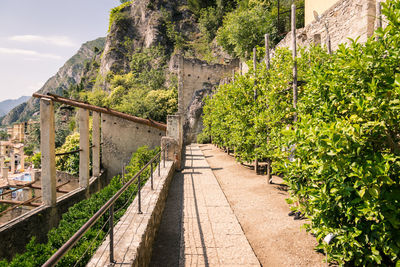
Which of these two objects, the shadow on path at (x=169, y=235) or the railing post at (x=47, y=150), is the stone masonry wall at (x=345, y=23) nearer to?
the shadow on path at (x=169, y=235)

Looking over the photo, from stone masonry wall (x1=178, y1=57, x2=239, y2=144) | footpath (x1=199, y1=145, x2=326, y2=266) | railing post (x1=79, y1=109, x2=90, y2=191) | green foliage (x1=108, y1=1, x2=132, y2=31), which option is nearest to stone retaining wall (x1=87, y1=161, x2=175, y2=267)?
footpath (x1=199, y1=145, x2=326, y2=266)

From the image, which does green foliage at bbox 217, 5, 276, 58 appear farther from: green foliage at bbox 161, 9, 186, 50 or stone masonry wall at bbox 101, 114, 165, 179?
green foliage at bbox 161, 9, 186, 50

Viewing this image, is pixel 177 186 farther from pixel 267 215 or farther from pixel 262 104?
pixel 262 104

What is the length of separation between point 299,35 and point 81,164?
12689mm

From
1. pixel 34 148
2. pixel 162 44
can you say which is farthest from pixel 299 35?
pixel 34 148

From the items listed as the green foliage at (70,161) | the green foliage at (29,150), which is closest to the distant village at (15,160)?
the green foliage at (29,150)

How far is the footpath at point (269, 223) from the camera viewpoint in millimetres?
3672

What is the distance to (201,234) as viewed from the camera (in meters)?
4.32

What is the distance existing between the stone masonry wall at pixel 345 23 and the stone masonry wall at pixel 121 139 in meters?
9.86

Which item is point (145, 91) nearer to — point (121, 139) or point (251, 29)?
point (251, 29)

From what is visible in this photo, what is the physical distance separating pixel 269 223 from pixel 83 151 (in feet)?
36.5

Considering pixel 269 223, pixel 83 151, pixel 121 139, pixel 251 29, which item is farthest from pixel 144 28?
pixel 269 223

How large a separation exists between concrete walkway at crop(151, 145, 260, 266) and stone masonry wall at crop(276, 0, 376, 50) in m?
5.42

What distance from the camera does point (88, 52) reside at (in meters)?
199
